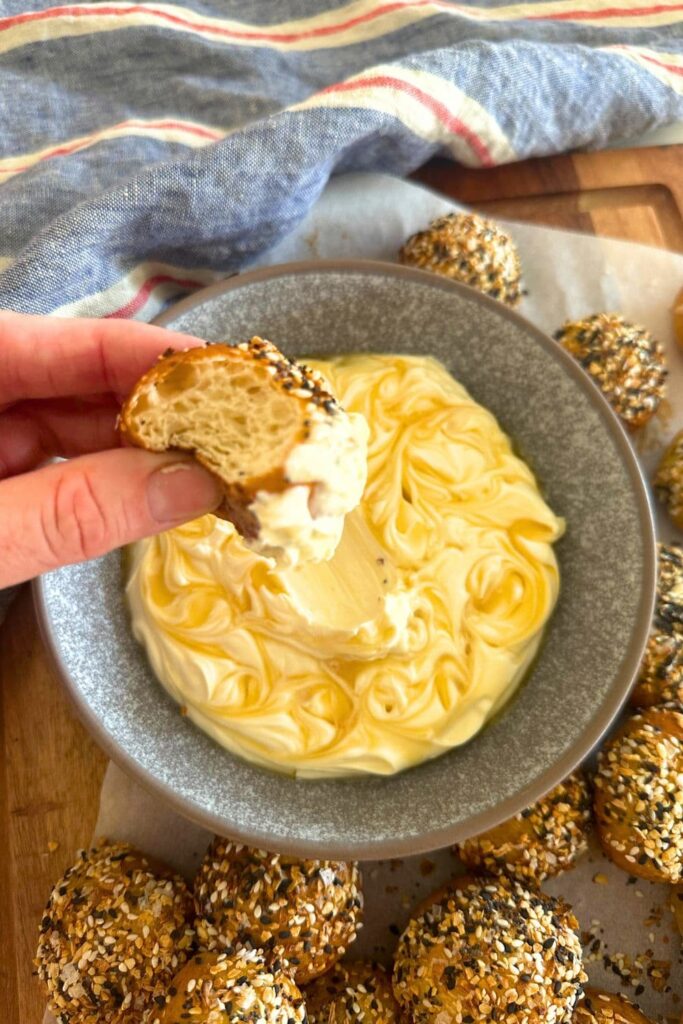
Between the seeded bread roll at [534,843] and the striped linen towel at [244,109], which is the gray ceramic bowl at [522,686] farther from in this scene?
the striped linen towel at [244,109]

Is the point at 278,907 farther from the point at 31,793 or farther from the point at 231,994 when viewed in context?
the point at 31,793

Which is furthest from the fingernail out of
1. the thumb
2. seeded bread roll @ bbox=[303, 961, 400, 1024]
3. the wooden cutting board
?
seeded bread roll @ bbox=[303, 961, 400, 1024]

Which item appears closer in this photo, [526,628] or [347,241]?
[526,628]

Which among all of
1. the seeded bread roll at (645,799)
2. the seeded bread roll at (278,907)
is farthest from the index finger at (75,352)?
the seeded bread roll at (645,799)

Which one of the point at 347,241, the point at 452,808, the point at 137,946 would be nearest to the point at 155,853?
the point at 137,946

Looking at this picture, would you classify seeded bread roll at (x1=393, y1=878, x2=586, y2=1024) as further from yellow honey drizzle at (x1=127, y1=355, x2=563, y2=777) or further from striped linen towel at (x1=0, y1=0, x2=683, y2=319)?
striped linen towel at (x1=0, y1=0, x2=683, y2=319)

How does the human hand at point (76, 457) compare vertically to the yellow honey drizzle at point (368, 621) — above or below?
above

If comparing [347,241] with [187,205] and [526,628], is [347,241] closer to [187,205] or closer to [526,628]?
[187,205]
